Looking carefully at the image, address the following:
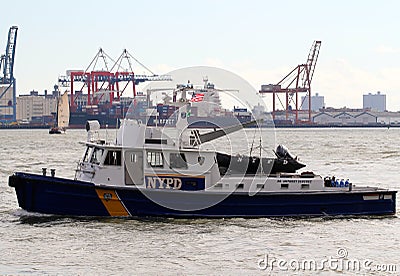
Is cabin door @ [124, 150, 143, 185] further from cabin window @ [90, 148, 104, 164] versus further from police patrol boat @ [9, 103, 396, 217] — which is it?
cabin window @ [90, 148, 104, 164]

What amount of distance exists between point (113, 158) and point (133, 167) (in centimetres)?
59

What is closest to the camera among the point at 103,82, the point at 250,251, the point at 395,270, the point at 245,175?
the point at 395,270

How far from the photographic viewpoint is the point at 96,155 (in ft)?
69.4

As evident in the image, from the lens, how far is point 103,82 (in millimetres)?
158250

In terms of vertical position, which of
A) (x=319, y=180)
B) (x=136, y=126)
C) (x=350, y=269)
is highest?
(x=136, y=126)

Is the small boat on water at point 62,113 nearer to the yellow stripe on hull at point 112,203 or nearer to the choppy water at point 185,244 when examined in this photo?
the choppy water at point 185,244

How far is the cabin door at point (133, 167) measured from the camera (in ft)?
68.1

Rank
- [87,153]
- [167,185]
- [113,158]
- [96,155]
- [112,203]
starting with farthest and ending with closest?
[87,153] < [96,155] < [113,158] < [112,203] < [167,185]

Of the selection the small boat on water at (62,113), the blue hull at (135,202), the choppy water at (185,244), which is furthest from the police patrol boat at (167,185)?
the small boat on water at (62,113)

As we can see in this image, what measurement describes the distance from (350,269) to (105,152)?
7344 millimetres

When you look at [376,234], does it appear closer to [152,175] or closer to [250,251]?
[250,251]

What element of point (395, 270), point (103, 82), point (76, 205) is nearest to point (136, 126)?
point (76, 205)

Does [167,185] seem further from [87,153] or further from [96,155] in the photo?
[87,153]

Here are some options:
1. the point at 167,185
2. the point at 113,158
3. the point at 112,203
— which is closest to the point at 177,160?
the point at 167,185
